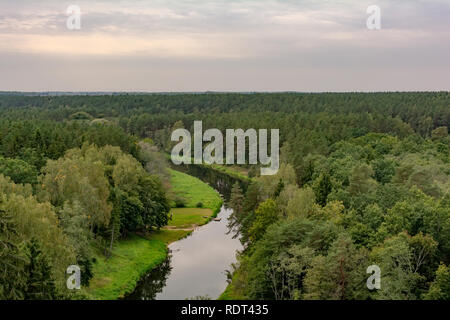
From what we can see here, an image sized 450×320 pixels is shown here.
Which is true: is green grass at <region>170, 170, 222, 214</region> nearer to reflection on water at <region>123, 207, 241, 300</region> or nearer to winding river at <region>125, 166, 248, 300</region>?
winding river at <region>125, 166, 248, 300</region>

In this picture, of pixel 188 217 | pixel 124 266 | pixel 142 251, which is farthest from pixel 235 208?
pixel 124 266

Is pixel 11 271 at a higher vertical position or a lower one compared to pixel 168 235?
higher

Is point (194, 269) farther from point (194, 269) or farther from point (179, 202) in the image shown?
point (179, 202)

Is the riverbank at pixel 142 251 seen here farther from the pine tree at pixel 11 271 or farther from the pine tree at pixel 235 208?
the pine tree at pixel 11 271

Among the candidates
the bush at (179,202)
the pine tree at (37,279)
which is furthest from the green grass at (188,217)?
the pine tree at (37,279)

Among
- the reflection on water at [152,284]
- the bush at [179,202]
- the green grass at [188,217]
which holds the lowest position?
the reflection on water at [152,284]
